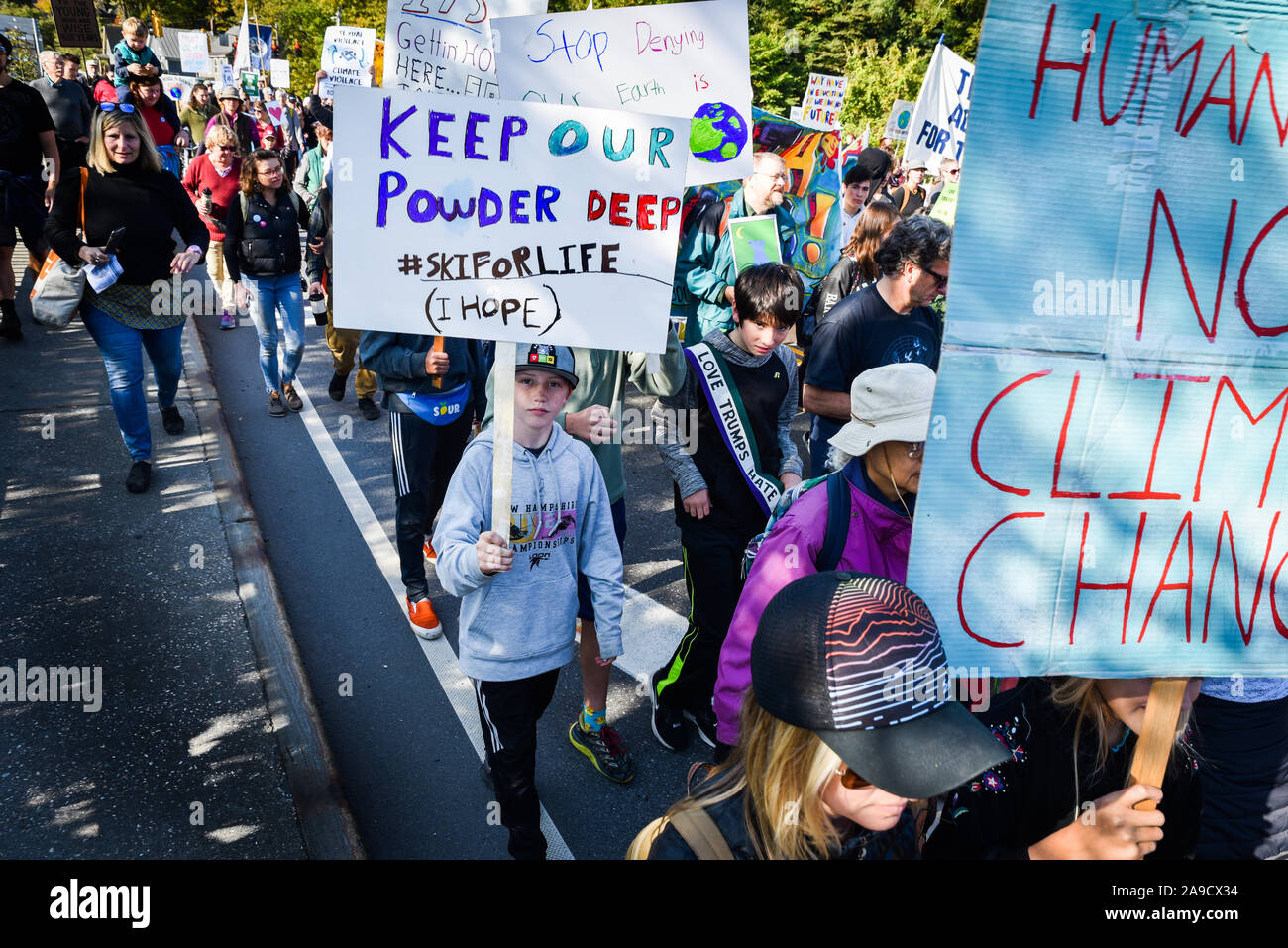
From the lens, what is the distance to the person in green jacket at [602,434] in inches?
139

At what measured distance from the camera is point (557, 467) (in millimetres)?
2807

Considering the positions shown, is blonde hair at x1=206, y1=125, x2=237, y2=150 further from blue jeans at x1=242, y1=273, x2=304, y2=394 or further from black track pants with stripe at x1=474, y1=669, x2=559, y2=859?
black track pants with stripe at x1=474, y1=669, x2=559, y2=859

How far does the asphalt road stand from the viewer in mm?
3355

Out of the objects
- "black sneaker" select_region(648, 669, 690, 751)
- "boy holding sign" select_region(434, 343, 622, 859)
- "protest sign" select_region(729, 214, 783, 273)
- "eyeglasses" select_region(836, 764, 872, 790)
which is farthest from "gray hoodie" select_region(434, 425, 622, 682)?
"protest sign" select_region(729, 214, 783, 273)

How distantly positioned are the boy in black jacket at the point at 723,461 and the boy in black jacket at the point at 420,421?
1254mm

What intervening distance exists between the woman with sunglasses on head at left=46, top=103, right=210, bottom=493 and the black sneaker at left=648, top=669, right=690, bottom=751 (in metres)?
3.61

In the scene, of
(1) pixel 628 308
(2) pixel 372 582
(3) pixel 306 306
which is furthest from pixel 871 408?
(3) pixel 306 306

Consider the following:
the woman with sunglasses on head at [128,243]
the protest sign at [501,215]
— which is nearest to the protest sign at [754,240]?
the woman with sunglasses on head at [128,243]

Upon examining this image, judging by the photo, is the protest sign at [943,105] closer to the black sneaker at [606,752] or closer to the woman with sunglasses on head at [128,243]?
the woman with sunglasses on head at [128,243]

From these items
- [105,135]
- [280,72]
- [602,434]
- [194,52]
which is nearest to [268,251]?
[105,135]

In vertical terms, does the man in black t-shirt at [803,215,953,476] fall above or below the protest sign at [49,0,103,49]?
below

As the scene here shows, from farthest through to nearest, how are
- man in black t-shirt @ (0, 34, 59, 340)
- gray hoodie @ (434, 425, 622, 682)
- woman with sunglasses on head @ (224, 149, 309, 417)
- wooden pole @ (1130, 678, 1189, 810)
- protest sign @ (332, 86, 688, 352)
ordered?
man in black t-shirt @ (0, 34, 59, 340) < woman with sunglasses on head @ (224, 149, 309, 417) < gray hoodie @ (434, 425, 622, 682) < protest sign @ (332, 86, 688, 352) < wooden pole @ (1130, 678, 1189, 810)

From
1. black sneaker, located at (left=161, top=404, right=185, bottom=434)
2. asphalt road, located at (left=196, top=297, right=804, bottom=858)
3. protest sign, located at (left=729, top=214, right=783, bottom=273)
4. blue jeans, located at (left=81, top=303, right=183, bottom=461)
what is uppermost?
protest sign, located at (left=729, top=214, right=783, bottom=273)

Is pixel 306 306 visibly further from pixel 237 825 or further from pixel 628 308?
pixel 628 308
